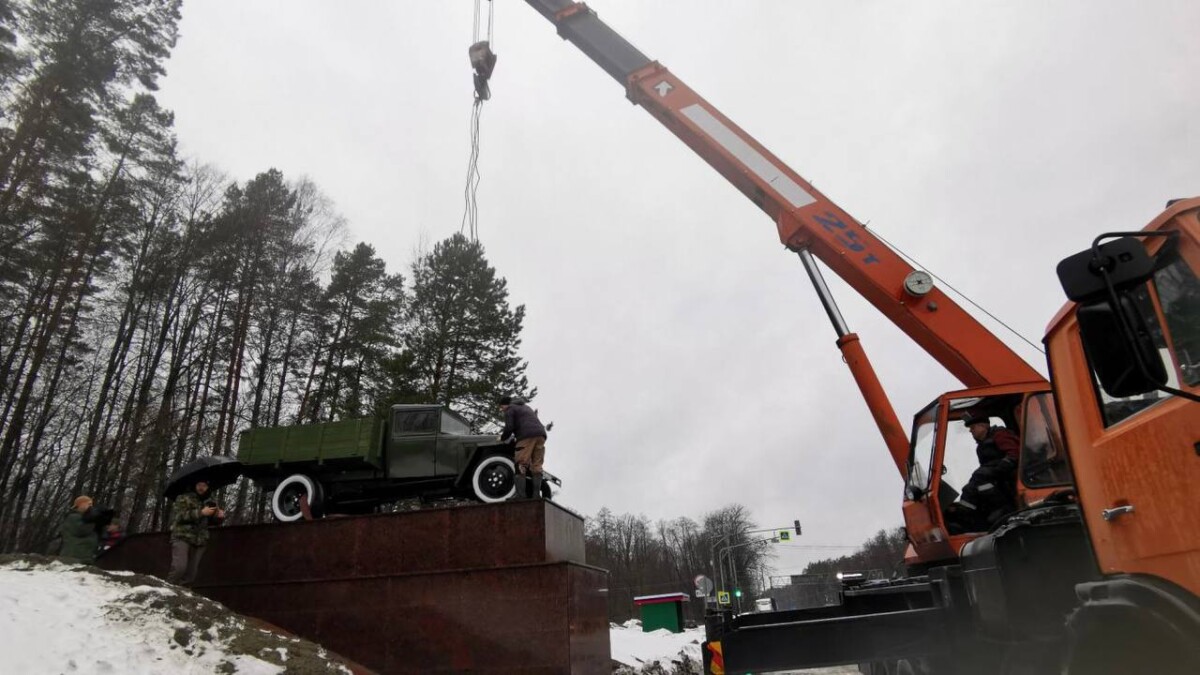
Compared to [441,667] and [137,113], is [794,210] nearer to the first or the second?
[441,667]

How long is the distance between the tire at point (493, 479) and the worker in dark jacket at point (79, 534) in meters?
5.27

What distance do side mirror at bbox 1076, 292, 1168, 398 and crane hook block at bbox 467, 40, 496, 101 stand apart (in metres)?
10.7

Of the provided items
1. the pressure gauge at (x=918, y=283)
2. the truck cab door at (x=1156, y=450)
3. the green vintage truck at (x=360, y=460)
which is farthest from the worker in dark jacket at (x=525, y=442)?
the truck cab door at (x=1156, y=450)

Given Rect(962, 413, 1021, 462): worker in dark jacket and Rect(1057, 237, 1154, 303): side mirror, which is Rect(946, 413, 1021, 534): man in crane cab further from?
Rect(1057, 237, 1154, 303): side mirror

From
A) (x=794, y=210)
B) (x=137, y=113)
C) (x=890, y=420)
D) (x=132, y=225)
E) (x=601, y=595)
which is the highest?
(x=137, y=113)

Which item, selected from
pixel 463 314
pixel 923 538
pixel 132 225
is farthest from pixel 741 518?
pixel 923 538

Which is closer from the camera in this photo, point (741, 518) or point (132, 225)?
point (132, 225)

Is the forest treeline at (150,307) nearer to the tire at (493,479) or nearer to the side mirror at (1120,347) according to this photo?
the tire at (493,479)

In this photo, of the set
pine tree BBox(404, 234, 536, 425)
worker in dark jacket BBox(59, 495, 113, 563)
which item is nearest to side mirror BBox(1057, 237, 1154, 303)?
worker in dark jacket BBox(59, 495, 113, 563)

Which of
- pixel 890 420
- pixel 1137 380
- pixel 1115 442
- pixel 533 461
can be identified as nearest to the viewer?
pixel 1137 380

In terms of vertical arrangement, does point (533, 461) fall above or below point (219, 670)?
above

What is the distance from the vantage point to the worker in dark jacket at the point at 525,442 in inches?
351

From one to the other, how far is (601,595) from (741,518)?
58.5m

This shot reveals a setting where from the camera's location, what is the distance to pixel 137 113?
56.2 ft
